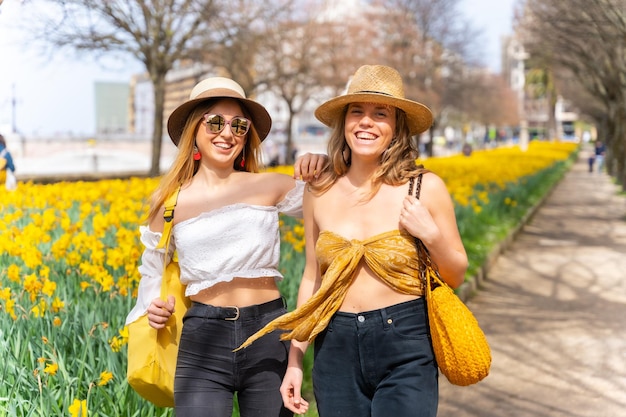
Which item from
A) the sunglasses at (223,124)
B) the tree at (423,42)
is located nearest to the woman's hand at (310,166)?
the sunglasses at (223,124)

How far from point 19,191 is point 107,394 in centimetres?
561

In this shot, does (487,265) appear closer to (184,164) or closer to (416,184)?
(184,164)

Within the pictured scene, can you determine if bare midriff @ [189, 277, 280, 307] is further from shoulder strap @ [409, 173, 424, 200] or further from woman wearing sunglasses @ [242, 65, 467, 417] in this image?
shoulder strap @ [409, 173, 424, 200]

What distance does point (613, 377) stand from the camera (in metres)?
4.86

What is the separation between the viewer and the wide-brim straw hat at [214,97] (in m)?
2.57

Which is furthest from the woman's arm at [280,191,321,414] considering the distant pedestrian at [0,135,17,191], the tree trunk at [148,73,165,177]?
the tree trunk at [148,73,165,177]

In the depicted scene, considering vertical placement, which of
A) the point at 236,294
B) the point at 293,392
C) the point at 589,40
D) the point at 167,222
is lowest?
the point at 293,392

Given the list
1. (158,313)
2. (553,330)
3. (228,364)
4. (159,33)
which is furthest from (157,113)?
(228,364)

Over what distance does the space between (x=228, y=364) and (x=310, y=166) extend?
26.3 inches

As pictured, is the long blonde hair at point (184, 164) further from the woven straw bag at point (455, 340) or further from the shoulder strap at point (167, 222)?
the woven straw bag at point (455, 340)

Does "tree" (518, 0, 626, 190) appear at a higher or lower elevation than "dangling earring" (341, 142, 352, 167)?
higher

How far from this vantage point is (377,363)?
2.14m

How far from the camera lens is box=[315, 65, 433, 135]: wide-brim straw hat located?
2.26 meters

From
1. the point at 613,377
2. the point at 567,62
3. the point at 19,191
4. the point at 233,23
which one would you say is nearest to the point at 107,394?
the point at 613,377
